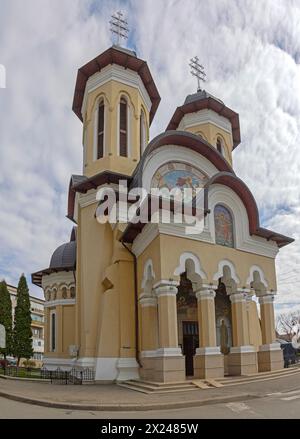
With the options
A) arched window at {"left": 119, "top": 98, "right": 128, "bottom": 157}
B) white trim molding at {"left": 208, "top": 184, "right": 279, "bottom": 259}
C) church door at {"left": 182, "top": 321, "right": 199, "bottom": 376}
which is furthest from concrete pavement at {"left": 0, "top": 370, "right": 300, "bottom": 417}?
arched window at {"left": 119, "top": 98, "right": 128, "bottom": 157}

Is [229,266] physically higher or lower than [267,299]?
higher

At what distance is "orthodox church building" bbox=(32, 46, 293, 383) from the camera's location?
14.6 m

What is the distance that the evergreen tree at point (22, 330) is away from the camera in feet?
111

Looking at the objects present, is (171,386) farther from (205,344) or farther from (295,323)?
(295,323)

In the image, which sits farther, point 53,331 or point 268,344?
point 53,331

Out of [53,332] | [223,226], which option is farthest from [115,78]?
[53,332]

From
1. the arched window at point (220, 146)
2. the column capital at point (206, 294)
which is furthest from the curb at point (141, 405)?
the arched window at point (220, 146)

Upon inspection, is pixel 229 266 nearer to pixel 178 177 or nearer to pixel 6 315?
pixel 178 177

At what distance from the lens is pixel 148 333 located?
1559 cm

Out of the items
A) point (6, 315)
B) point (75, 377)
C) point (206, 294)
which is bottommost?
point (75, 377)

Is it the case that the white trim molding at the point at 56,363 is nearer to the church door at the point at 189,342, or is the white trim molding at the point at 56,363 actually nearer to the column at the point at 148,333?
the church door at the point at 189,342

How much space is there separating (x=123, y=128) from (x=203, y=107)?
22.5 feet

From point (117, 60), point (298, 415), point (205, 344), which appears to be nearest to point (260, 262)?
point (205, 344)
